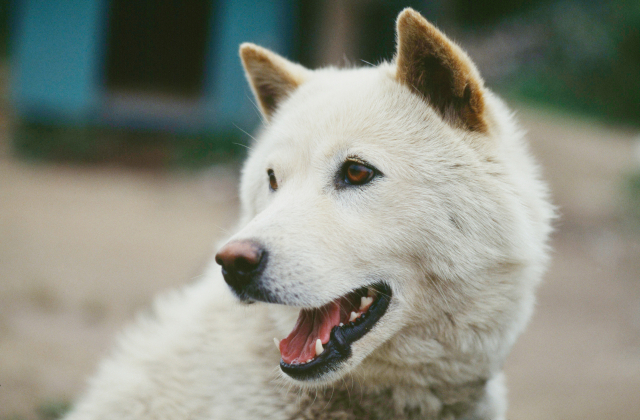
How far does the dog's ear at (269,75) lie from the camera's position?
2619 mm

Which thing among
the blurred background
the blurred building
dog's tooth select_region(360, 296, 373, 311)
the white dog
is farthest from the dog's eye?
the blurred building

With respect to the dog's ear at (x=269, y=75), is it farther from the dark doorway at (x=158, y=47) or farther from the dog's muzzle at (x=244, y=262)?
the dark doorway at (x=158, y=47)

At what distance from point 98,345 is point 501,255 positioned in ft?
10.9

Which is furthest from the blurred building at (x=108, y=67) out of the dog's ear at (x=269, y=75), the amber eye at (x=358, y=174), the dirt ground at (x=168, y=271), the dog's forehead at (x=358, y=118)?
the amber eye at (x=358, y=174)

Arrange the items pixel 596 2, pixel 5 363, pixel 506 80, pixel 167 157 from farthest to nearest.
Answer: pixel 596 2 < pixel 506 80 < pixel 167 157 < pixel 5 363

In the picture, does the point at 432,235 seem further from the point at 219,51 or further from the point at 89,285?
the point at 219,51

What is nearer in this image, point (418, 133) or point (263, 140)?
point (418, 133)

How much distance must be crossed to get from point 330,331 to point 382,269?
307 millimetres

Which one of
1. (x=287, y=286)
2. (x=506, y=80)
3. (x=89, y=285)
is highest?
(x=506, y=80)

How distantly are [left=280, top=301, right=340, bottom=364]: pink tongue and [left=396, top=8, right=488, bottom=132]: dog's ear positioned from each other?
923mm

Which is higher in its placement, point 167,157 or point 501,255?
point 501,255

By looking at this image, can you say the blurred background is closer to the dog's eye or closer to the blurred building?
the blurred building

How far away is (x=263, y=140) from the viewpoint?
2664 millimetres

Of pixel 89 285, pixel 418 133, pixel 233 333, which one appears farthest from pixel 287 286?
pixel 89 285
